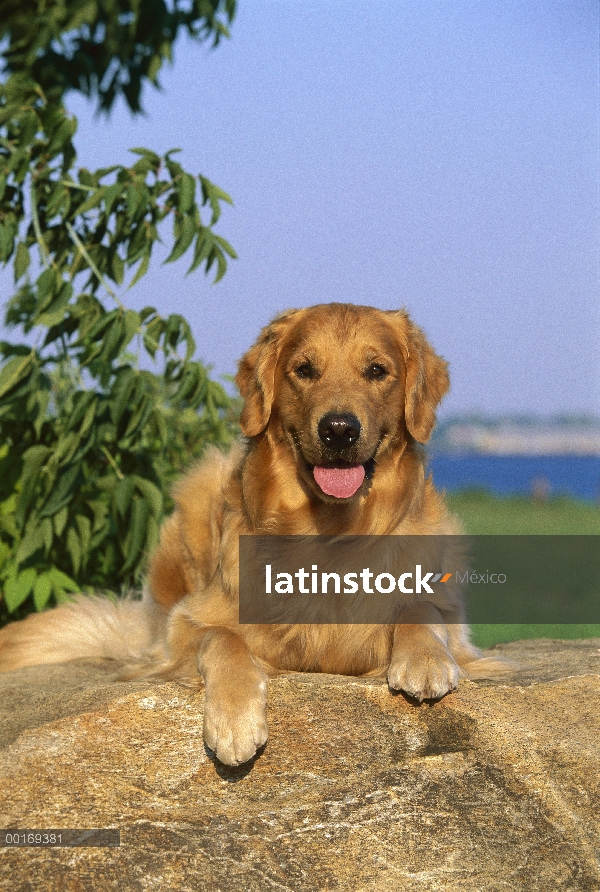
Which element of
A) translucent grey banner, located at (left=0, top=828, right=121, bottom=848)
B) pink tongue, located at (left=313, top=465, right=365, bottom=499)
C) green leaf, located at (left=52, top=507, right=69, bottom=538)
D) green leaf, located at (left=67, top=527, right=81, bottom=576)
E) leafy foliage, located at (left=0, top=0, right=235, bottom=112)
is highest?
leafy foliage, located at (left=0, top=0, right=235, bottom=112)

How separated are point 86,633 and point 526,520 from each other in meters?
11.4

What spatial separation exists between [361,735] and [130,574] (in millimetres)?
2384

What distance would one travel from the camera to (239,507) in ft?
11.1

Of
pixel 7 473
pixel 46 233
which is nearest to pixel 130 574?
pixel 7 473

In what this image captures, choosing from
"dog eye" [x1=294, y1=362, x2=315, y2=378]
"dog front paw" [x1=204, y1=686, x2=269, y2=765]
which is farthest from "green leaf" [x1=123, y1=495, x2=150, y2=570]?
"dog front paw" [x1=204, y1=686, x2=269, y2=765]

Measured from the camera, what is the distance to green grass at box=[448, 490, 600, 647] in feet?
20.1

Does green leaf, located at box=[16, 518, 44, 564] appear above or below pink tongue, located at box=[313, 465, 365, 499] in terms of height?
below

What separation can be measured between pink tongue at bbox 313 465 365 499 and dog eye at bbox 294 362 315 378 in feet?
1.16

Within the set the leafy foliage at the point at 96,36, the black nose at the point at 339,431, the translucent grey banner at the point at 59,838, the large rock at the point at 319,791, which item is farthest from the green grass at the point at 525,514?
the translucent grey banner at the point at 59,838

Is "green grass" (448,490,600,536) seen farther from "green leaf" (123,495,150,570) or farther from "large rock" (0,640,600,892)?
"large rock" (0,640,600,892)

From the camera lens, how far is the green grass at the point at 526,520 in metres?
6.12

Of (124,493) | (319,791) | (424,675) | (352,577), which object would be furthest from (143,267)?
(319,791)

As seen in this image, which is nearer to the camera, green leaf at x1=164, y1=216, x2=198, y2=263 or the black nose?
the black nose

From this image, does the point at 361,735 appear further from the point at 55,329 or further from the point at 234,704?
the point at 55,329
